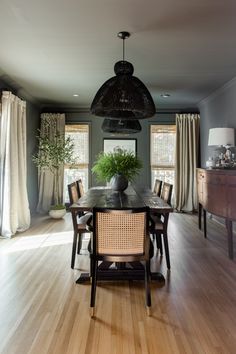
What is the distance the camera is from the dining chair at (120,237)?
7.00 feet

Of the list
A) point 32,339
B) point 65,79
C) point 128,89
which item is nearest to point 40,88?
point 65,79

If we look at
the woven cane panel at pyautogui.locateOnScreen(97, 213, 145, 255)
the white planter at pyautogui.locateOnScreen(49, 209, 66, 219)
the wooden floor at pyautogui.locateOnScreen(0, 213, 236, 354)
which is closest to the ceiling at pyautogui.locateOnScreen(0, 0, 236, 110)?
the woven cane panel at pyautogui.locateOnScreen(97, 213, 145, 255)

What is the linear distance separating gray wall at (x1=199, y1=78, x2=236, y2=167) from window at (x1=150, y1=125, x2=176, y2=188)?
2.46ft

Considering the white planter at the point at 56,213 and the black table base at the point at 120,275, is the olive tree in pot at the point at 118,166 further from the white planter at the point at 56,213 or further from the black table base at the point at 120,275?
the white planter at the point at 56,213

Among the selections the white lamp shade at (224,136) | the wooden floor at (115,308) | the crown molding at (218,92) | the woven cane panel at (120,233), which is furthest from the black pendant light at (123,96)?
the crown molding at (218,92)

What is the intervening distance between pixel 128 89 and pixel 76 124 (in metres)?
4.31

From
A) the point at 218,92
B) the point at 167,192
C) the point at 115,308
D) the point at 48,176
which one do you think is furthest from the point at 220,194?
the point at 48,176

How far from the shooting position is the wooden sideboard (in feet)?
11.1

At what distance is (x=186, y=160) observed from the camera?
6.36 metres

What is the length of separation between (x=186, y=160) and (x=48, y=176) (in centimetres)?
331

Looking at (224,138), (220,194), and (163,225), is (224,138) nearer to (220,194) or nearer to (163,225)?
(220,194)

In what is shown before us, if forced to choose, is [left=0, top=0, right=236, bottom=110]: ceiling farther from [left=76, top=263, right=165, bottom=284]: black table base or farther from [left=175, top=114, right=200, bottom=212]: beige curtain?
[left=76, top=263, right=165, bottom=284]: black table base

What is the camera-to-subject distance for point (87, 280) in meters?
2.74

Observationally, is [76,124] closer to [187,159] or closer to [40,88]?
[40,88]
